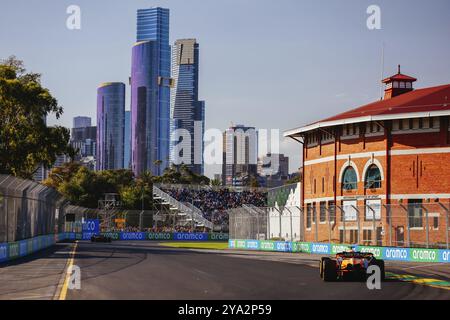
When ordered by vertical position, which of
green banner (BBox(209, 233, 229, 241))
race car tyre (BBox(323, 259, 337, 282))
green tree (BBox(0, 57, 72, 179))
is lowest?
green banner (BBox(209, 233, 229, 241))

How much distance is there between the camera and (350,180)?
61094 mm

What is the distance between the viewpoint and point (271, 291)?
21547mm

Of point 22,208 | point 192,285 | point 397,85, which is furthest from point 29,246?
point 397,85

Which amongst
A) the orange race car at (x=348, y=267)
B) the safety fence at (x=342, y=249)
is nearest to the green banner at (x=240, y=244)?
the safety fence at (x=342, y=249)

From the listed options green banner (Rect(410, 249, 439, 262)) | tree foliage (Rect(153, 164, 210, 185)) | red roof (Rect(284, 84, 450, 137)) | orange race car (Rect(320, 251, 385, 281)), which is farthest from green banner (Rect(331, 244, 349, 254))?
tree foliage (Rect(153, 164, 210, 185))

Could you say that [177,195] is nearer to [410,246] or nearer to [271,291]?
[410,246]

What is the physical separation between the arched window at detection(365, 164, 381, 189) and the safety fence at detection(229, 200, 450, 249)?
120cm

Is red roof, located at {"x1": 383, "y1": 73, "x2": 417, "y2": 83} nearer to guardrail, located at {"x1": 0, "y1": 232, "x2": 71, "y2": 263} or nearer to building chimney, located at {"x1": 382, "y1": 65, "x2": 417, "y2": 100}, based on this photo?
building chimney, located at {"x1": 382, "y1": 65, "x2": 417, "y2": 100}

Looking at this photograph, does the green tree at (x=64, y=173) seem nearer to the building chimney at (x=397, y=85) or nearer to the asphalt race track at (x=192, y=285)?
the building chimney at (x=397, y=85)

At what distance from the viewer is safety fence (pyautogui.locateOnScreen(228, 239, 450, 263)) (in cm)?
4125

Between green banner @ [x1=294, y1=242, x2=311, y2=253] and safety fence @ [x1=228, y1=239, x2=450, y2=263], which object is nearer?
safety fence @ [x1=228, y1=239, x2=450, y2=263]
